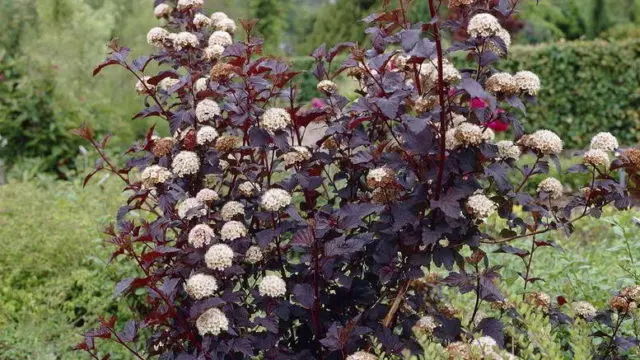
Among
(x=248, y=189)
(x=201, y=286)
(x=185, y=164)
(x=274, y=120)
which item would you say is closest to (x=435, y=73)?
(x=274, y=120)

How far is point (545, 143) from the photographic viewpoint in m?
1.78

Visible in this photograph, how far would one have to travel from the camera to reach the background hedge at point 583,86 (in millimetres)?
7855

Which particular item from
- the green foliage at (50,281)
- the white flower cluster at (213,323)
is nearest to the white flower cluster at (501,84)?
the white flower cluster at (213,323)

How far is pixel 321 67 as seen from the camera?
6.48 ft

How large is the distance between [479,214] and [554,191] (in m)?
0.38

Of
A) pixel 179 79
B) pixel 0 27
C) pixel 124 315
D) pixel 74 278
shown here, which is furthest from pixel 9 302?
pixel 0 27

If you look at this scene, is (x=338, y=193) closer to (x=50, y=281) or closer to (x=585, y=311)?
(x=585, y=311)

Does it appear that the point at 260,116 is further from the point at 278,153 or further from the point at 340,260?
the point at 340,260

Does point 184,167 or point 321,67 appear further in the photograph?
point 321,67

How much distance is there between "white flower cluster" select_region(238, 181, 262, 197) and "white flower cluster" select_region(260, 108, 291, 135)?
0.52 ft

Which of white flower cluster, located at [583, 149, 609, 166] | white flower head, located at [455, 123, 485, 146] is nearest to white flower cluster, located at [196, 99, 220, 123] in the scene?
white flower head, located at [455, 123, 485, 146]

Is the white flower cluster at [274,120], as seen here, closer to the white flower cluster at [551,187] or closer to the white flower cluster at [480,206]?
the white flower cluster at [480,206]

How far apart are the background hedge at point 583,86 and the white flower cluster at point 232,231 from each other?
6575 mm

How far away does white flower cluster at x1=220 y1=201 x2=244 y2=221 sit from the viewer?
179cm
